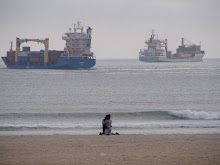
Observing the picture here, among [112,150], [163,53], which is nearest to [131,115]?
[112,150]

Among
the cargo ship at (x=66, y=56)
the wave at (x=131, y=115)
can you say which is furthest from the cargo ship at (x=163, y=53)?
the wave at (x=131, y=115)

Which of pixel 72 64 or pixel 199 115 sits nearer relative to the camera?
pixel 199 115

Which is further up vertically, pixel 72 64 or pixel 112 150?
pixel 112 150

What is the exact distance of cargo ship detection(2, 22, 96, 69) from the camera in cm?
10131

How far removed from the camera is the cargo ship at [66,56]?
10131 centimetres

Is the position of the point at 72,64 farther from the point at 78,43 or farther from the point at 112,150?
the point at 112,150

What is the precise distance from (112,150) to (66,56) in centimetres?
9140

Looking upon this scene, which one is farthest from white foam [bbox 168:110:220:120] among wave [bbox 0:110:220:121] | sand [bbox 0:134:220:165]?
sand [bbox 0:134:220:165]

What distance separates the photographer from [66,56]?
10025 cm

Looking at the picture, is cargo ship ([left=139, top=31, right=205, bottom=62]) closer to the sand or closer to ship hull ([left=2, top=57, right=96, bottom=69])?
ship hull ([left=2, top=57, right=96, bottom=69])

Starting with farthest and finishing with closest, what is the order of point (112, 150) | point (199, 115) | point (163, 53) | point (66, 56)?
1. point (163, 53)
2. point (66, 56)
3. point (199, 115)
4. point (112, 150)

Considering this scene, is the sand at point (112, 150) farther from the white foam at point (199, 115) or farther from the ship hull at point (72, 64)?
the ship hull at point (72, 64)

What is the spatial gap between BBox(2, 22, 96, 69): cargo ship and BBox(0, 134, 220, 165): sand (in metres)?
88.7

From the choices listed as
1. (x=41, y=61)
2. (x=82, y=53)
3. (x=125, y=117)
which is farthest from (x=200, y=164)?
(x=41, y=61)
